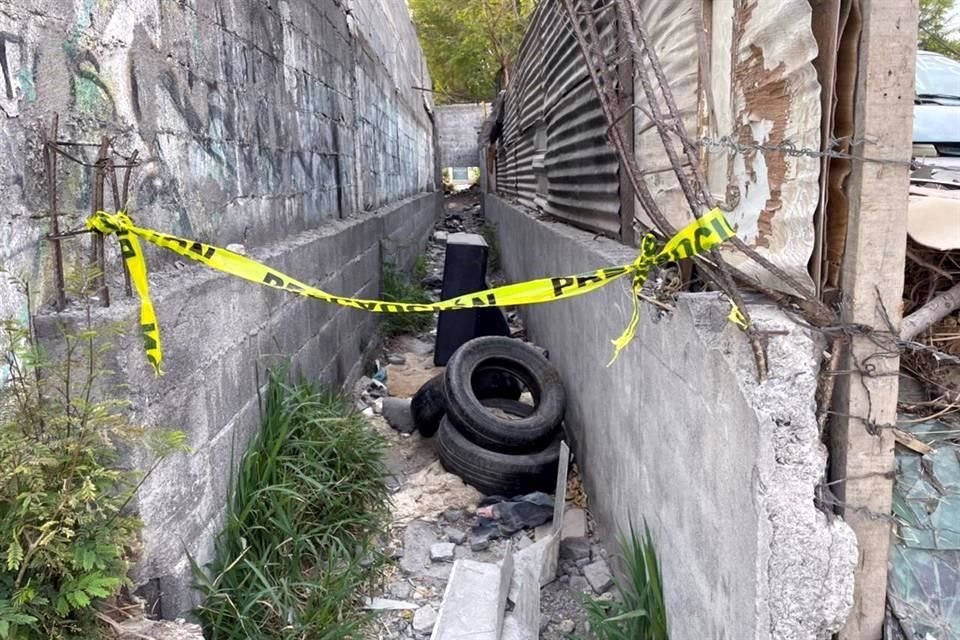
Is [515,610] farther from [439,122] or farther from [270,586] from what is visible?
[439,122]

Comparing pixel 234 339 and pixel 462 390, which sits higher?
pixel 234 339

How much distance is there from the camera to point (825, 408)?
2254mm

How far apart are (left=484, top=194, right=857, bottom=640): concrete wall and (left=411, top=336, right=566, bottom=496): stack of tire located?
1068 millimetres

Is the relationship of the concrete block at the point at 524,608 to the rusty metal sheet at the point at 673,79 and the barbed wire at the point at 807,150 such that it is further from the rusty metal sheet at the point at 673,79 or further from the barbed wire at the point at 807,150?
the barbed wire at the point at 807,150

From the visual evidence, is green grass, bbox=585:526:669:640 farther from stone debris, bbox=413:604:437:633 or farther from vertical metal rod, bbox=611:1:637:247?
vertical metal rod, bbox=611:1:637:247

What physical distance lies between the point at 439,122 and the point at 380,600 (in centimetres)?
2788

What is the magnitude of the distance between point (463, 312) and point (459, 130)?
24528 millimetres

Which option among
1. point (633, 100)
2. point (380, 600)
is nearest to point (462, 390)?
point (380, 600)

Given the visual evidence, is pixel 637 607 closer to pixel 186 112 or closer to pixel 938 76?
pixel 186 112

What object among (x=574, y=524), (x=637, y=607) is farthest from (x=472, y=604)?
(x=574, y=524)

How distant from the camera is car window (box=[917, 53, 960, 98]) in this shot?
5125 millimetres

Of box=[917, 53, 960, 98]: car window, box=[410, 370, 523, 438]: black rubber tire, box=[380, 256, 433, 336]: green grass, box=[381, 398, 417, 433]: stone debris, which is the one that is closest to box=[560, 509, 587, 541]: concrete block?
box=[410, 370, 523, 438]: black rubber tire

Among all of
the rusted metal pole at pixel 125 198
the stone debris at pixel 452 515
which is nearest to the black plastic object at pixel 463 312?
the stone debris at pixel 452 515

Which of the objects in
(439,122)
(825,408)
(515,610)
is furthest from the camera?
(439,122)
